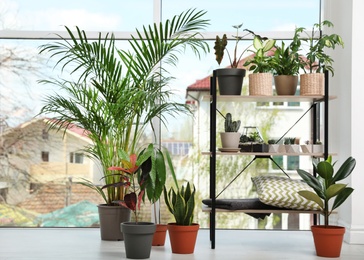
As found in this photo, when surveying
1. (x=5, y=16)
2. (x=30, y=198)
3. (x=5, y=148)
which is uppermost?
(x=5, y=16)

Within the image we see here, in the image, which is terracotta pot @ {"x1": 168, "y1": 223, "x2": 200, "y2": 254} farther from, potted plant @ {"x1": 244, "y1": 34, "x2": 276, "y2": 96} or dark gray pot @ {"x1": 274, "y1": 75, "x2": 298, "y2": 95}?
dark gray pot @ {"x1": 274, "y1": 75, "x2": 298, "y2": 95}

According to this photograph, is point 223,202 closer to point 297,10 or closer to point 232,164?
point 232,164

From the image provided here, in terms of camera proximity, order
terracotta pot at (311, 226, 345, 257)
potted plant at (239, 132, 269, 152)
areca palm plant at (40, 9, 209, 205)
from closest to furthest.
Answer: terracotta pot at (311, 226, 345, 257), potted plant at (239, 132, 269, 152), areca palm plant at (40, 9, 209, 205)

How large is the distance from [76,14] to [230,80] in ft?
5.62

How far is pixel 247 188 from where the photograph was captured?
5348 mm

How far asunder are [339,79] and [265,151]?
1060mm

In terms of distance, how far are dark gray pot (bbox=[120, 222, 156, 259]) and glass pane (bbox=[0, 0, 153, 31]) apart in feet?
6.84

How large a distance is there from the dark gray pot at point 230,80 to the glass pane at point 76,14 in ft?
3.86

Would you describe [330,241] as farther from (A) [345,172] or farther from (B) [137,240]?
(B) [137,240]

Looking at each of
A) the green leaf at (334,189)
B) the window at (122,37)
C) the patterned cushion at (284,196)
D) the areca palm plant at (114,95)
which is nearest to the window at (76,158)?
the window at (122,37)

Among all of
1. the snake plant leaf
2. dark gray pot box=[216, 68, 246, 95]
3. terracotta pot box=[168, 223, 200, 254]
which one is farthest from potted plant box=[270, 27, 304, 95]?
terracotta pot box=[168, 223, 200, 254]

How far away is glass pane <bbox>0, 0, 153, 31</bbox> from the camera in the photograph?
536 cm

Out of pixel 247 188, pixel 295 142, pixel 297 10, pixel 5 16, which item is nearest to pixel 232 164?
pixel 247 188

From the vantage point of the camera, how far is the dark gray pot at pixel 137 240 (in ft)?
13.2
